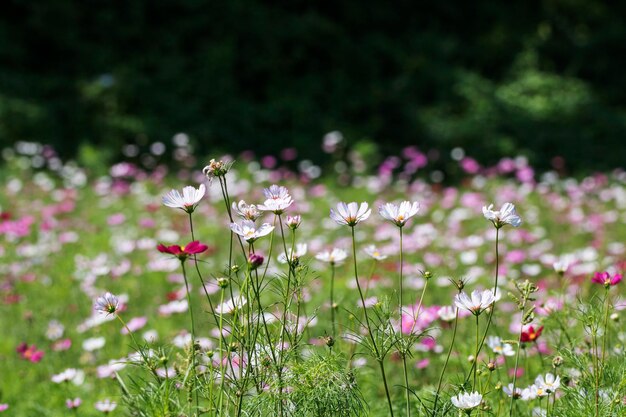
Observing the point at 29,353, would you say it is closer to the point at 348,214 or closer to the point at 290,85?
the point at 348,214

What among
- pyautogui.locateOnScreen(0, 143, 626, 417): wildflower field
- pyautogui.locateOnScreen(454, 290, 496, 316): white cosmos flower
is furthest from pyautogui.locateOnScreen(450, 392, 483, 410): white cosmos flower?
pyautogui.locateOnScreen(454, 290, 496, 316): white cosmos flower

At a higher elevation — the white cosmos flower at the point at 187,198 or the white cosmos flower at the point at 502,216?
the white cosmos flower at the point at 187,198

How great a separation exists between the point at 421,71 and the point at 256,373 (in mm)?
7618

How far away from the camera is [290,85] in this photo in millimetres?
8289

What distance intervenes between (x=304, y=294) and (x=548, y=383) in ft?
1.79

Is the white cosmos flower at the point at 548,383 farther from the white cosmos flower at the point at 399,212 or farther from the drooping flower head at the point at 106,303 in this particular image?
the drooping flower head at the point at 106,303

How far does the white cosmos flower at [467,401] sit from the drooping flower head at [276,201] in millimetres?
463

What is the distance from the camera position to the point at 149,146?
6.84m

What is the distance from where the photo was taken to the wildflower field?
1351 millimetres

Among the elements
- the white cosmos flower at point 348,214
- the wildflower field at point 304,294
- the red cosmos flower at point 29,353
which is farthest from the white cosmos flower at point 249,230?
the red cosmos flower at point 29,353

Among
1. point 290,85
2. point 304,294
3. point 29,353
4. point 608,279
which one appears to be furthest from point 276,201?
point 290,85

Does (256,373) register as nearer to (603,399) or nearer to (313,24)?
(603,399)

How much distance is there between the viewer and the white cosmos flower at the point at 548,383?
4.80 ft

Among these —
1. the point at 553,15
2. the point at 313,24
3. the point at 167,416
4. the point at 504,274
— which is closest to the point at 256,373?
the point at 167,416
